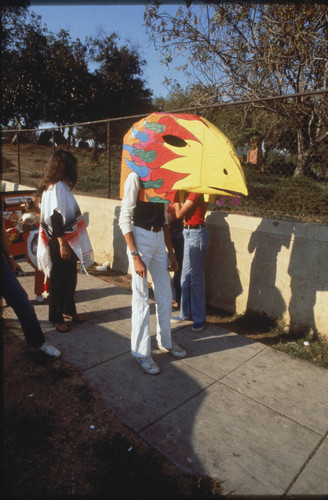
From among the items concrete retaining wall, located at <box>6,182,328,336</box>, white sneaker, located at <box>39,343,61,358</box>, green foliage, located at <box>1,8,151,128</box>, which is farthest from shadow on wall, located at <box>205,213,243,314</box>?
green foliage, located at <box>1,8,151,128</box>

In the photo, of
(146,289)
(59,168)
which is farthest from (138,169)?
(59,168)

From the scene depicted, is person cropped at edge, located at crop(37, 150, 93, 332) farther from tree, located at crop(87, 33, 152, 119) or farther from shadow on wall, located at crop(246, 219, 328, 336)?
tree, located at crop(87, 33, 152, 119)

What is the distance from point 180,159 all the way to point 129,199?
→ 0.56 metres

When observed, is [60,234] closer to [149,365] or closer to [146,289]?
[146,289]

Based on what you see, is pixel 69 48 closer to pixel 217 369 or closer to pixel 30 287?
pixel 30 287

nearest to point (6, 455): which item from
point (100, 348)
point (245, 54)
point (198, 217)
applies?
point (100, 348)

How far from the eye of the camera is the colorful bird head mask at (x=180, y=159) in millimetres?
2461

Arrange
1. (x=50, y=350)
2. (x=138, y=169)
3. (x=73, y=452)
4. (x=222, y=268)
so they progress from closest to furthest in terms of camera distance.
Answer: (x=73, y=452) < (x=138, y=169) < (x=50, y=350) < (x=222, y=268)

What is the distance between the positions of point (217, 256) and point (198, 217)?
0.98 m

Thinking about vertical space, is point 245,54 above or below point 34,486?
above

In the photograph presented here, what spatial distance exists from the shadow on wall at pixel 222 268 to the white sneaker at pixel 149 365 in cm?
177

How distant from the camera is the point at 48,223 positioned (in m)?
3.69

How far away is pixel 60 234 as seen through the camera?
365cm

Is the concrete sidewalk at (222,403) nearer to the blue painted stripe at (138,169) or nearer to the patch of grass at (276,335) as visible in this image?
the patch of grass at (276,335)
